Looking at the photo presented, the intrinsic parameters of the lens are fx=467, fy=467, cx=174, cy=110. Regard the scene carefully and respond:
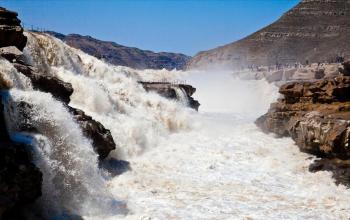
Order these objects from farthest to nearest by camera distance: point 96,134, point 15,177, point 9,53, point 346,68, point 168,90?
point 168,90, point 346,68, point 9,53, point 96,134, point 15,177

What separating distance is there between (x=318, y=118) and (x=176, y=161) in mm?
6389

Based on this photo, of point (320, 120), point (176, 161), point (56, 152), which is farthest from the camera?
point (176, 161)

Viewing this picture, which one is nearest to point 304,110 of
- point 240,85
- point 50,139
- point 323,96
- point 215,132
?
point 323,96

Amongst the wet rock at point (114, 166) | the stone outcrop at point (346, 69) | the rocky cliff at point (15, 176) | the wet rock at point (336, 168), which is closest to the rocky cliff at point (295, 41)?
the stone outcrop at point (346, 69)

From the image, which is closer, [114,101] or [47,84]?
[47,84]

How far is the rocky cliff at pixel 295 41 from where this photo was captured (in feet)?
474

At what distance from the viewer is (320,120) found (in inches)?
770

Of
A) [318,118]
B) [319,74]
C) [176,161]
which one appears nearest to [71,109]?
[176,161]

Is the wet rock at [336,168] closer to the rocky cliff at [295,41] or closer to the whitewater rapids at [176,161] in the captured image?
the whitewater rapids at [176,161]

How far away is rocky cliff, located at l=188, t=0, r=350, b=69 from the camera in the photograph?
474 feet

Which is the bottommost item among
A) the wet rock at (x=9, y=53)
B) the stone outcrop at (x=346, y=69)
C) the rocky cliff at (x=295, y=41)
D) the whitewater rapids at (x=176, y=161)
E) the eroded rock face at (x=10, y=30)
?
the whitewater rapids at (x=176, y=161)

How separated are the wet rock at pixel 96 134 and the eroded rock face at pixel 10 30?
3.07 metres

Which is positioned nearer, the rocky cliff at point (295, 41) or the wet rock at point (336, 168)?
the wet rock at point (336, 168)

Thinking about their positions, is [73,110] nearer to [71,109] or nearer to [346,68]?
[71,109]
